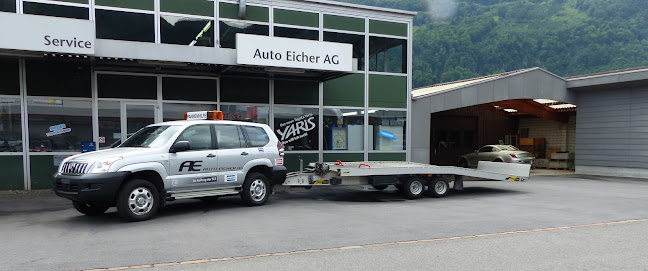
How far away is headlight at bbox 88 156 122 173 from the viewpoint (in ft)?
25.2

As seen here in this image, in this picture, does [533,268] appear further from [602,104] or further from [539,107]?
→ [539,107]

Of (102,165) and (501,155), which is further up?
(102,165)

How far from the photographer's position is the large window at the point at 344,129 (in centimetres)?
1538

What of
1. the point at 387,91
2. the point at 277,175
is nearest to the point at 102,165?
the point at 277,175

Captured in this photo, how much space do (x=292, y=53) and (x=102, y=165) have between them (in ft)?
19.9

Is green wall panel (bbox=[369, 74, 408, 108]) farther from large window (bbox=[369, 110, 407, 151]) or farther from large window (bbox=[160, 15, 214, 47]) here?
large window (bbox=[160, 15, 214, 47])

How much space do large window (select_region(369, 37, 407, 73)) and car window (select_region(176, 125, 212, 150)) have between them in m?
8.09

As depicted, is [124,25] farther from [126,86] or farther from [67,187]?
[67,187]

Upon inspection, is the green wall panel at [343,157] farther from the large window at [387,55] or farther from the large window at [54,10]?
the large window at [54,10]

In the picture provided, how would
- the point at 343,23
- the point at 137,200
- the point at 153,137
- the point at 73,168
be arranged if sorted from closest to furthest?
1. the point at 73,168
2. the point at 137,200
3. the point at 153,137
4. the point at 343,23

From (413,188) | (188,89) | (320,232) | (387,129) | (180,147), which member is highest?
(188,89)

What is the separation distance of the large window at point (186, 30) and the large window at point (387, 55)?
5.58 m

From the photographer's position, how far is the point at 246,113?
47.3 feet

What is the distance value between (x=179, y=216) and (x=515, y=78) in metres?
15.3
